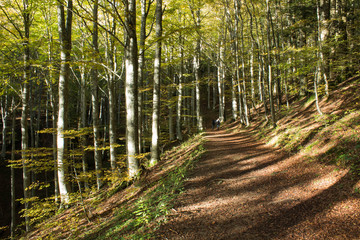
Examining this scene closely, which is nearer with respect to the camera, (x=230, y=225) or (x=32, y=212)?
(x=230, y=225)

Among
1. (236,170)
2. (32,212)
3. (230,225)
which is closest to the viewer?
(230,225)

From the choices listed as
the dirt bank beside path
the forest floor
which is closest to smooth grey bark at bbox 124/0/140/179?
the forest floor

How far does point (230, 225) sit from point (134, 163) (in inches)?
147

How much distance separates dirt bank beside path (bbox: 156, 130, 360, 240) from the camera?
280cm

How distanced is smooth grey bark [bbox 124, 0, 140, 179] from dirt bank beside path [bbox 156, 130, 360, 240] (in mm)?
2023

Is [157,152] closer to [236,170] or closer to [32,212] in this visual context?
[236,170]

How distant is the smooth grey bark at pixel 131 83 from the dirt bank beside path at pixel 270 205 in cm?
202

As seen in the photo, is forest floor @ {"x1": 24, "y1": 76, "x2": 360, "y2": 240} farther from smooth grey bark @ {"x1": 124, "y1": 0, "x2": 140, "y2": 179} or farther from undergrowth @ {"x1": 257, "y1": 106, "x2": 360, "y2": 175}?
smooth grey bark @ {"x1": 124, "y1": 0, "x2": 140, "y2": 179}

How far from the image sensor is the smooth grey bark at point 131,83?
5.43 metres

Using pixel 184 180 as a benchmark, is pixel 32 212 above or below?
below

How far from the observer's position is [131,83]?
560cm

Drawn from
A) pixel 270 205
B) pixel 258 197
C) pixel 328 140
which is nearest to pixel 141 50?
pixel 258 197

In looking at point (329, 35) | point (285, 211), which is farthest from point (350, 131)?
point (329, 35)

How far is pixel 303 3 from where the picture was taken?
1338cm
